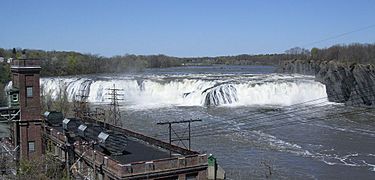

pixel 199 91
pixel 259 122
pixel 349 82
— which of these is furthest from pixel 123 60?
pixel 259 122

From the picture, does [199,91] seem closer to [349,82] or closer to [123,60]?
[349,82]

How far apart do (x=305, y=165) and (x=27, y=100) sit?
14.0 m

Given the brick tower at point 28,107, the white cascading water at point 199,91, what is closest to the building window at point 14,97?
the brick tower at point 28,107

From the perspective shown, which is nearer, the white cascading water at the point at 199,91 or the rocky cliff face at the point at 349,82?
the white cascading water at the point at 199,91

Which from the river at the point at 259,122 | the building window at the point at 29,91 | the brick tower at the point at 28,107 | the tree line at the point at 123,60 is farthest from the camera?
the tree line at the point at 123,60

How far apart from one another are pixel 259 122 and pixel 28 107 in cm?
2227

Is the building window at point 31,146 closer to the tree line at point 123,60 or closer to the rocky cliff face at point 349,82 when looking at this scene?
the tree line at point 123,60

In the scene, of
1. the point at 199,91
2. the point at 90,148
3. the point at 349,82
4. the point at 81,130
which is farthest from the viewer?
the point at 349,82

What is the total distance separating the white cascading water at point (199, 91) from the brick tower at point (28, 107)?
98.1ft

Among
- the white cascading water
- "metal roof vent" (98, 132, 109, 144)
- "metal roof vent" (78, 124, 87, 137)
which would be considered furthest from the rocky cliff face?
"metal roof vent" (98, 132, 109, 144)

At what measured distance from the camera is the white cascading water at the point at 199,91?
52.5 metres

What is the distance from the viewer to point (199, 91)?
177 ft

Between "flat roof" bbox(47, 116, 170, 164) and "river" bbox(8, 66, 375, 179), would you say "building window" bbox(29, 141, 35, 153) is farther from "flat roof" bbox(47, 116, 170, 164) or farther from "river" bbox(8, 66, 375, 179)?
"river" bbox(8, 66, 375, 179)

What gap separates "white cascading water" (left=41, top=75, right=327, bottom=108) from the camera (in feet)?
172
